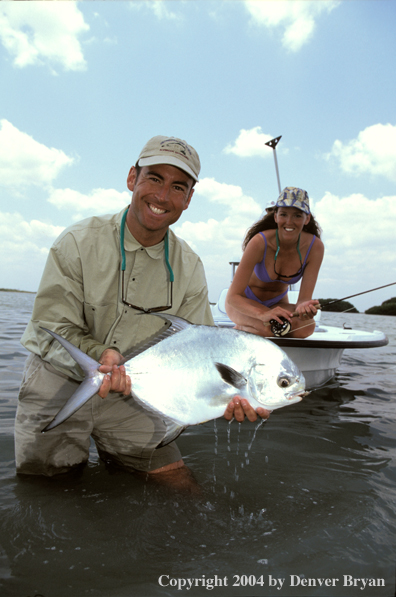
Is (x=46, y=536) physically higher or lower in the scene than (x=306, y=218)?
lower

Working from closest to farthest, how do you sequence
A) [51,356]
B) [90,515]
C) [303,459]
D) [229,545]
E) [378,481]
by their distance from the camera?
1. [229,545]
2. [90,515]
3. [51,356]
4. [378,481]
5. [303,459]

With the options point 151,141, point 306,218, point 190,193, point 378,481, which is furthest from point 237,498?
point 306,218

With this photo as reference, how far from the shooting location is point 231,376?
2.23 meters

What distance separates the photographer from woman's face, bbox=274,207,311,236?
4.48 m

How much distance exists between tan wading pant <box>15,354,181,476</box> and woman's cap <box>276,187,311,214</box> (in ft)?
8.57

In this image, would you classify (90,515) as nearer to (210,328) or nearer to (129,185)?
(210,328)

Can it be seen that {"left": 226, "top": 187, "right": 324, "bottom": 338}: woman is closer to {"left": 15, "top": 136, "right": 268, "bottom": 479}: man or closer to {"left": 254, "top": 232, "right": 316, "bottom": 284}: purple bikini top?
{"left": 254, "top": 232, "right": 316, "bottom": 284}: purple bikini top

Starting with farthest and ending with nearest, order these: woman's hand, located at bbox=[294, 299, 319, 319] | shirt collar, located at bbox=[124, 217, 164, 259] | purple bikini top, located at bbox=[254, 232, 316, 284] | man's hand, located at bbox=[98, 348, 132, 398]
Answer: purple bikini top, located at bbox=[254, 232, 316, 284] < woman's hand, located at bbox=[294, 299, 319, 319] < shirt collar, located at bbox=[124, 217, 164, 259] < man's hand, located at bbox=[98, 348, 132, 398]

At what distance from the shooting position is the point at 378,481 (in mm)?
3160

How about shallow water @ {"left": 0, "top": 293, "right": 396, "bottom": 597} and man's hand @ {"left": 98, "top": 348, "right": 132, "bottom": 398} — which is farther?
man's hand @ {"left": 98, "top": 348, "right": 132, "bottom": 398}

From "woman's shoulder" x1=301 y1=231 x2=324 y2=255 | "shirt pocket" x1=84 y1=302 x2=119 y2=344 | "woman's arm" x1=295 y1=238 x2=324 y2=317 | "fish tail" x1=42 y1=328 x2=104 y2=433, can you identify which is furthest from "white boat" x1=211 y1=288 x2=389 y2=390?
"fish tail" x1=42 y1=328 x2=104 y2=433

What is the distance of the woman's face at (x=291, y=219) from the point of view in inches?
176

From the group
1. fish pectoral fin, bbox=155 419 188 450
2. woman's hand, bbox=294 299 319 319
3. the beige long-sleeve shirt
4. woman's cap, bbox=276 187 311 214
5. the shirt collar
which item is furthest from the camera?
woman's cap, bbox=276 187 311 214

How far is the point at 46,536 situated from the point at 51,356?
3.32 feet
